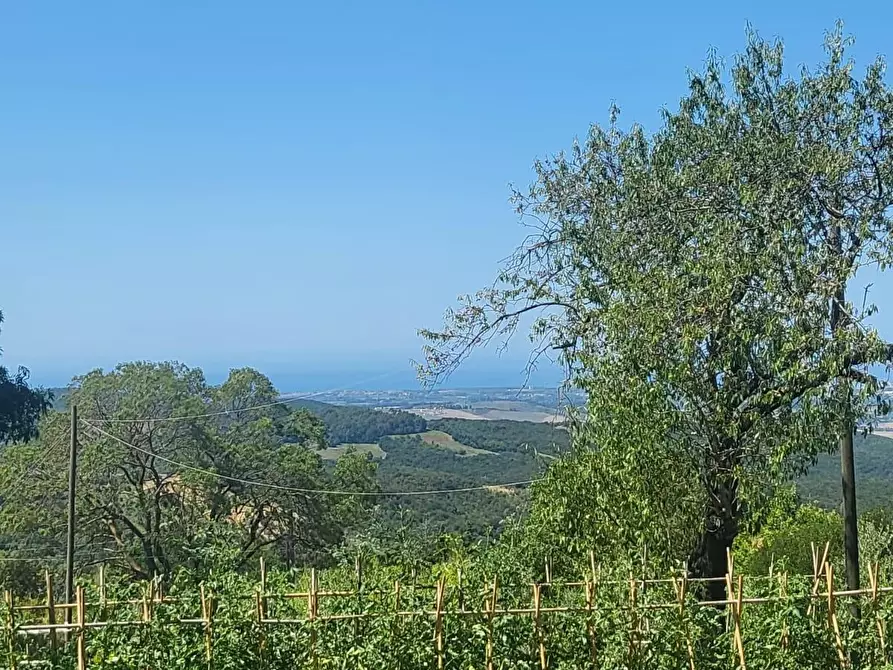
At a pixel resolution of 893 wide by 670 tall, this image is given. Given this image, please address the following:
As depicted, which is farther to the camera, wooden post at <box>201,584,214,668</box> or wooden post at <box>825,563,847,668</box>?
wooden post at <box>825,563,847,668</box>

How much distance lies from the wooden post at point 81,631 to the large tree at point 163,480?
12855 mm

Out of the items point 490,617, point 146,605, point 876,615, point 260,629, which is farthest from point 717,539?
point 146,605

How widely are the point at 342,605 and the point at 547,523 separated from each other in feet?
12.3

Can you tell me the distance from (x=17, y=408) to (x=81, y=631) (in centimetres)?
1662

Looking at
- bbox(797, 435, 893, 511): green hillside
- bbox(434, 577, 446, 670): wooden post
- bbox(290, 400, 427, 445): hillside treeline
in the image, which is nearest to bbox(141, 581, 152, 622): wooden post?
bbox(434, 577, 446, 670): wooden post

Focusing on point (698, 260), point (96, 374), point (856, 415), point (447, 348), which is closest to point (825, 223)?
point (698, 260)

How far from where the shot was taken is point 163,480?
20266 millimetres

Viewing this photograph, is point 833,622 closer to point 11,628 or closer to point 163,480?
point 11,628

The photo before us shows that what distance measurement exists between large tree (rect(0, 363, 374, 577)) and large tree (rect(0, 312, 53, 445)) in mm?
557

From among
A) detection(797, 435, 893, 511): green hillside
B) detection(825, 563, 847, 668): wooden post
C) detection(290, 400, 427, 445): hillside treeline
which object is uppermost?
detection(290, 400, 427, 445): hillside treeline

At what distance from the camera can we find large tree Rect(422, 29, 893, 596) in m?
7.27

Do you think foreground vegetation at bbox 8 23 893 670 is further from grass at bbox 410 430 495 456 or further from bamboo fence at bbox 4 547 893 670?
grass at bbox 410 430 495 456

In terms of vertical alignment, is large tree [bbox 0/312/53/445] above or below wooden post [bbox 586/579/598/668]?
above

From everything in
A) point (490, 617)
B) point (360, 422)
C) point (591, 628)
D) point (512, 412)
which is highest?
point (512, 412)
